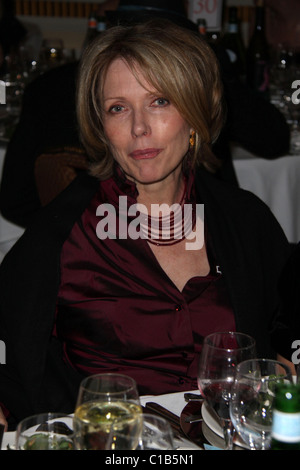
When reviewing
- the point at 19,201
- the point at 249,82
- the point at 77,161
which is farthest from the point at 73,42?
the point at 77,161

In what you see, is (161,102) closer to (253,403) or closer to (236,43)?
(253,403)

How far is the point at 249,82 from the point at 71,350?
321 centimetres

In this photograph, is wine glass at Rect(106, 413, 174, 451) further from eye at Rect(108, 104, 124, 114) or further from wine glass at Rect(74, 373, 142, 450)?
eye at Rect(108, 104, 124, 114)

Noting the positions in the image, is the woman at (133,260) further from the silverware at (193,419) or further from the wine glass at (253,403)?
the wine glass at (253,403)

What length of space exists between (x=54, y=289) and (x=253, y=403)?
844mm

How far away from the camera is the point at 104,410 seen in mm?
1141

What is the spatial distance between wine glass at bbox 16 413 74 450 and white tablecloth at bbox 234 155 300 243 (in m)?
2.40

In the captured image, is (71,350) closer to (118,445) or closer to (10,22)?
→ (118,445)

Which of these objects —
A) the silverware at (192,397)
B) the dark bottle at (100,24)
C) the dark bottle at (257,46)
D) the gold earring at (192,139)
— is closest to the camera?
the silverware at (192,397)

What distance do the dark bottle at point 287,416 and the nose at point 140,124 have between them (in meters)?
1.10

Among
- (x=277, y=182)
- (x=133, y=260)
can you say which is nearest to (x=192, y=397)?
(x=133, y=260)

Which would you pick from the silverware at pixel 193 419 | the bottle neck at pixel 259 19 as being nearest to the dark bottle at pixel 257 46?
the bottle neck at pixel 259 19

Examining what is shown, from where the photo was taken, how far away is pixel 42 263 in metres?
1.93

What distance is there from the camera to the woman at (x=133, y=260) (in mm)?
1909
